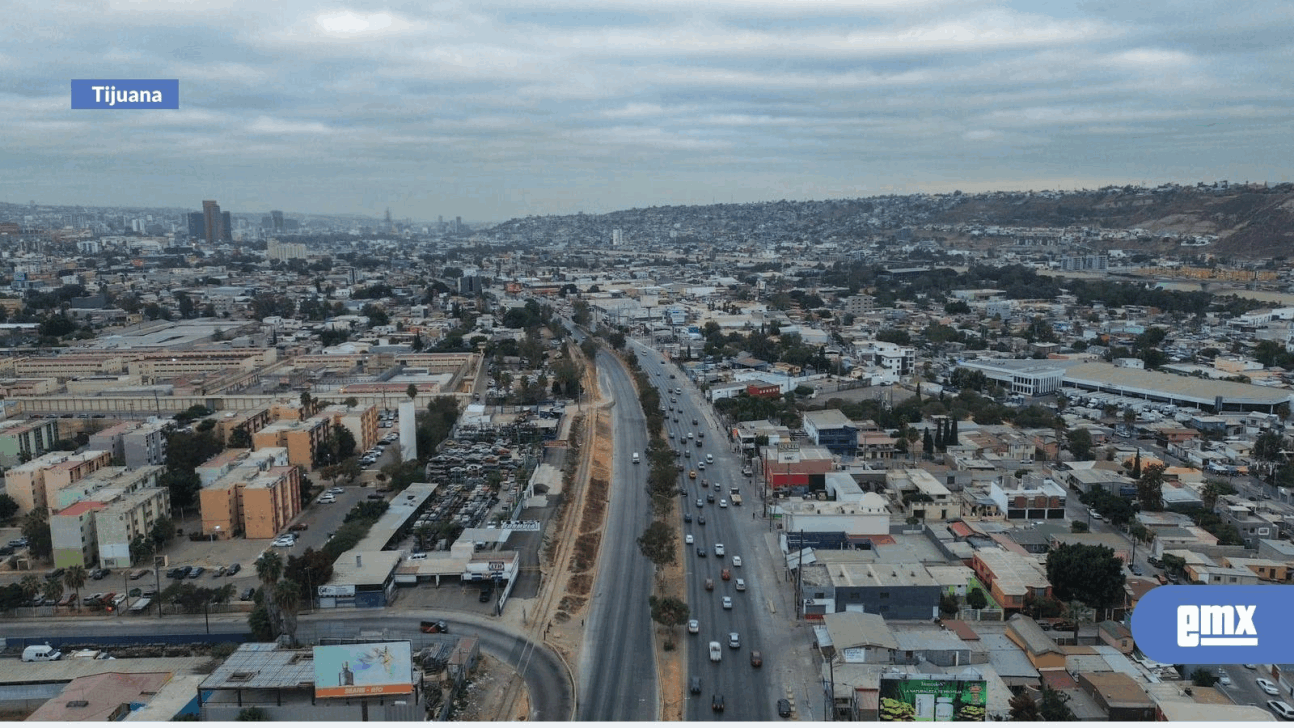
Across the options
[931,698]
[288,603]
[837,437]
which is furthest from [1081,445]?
[288,603]

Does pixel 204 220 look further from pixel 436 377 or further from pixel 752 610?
pixel 752 610

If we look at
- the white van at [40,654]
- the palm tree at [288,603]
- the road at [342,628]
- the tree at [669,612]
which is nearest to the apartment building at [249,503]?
the road at [342,628]

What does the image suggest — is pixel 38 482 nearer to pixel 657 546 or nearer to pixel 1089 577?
pixel 657 546

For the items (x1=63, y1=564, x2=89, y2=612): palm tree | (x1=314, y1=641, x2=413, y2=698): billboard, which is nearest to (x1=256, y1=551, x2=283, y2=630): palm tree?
(x1=314, y1=641, x2=413, y2=698): billboard

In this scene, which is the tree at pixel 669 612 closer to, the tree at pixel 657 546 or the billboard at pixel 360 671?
the tree at pixel 657 546

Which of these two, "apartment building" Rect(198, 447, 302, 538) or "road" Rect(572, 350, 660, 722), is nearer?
"road" Rect(572, 350, 660, 722)

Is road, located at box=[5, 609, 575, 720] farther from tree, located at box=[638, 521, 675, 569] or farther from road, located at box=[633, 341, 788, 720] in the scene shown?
tree, located at box=[638, 521, 675, 569]
